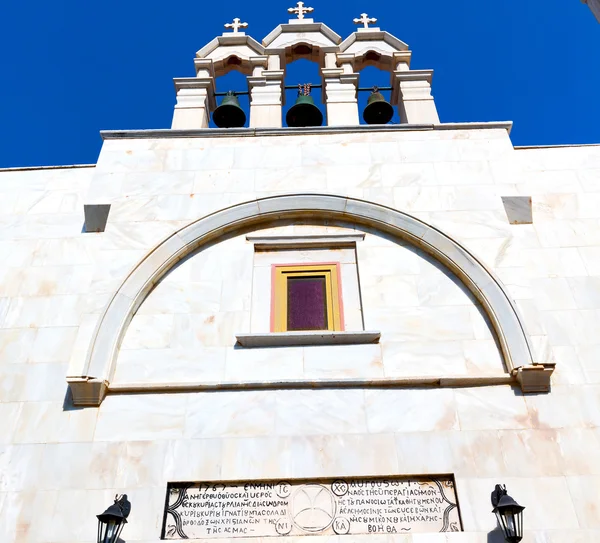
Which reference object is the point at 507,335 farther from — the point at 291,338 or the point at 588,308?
the point at 291,338

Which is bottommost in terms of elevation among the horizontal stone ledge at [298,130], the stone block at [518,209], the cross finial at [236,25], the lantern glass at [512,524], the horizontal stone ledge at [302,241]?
the lantern glass at [512,524]

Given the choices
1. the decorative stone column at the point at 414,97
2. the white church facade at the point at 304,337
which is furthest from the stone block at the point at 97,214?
the decorative stone column at the point at 414,97

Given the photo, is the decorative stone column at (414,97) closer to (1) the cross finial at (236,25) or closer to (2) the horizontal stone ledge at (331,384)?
(1) the cross finial at (236,25)

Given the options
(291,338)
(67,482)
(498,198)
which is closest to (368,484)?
(291,338)

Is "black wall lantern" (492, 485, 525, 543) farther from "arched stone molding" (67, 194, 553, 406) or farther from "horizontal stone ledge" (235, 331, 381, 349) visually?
"horizontal stone ledge" (235, 331, 381, 349)

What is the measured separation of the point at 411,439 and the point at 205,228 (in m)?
3.63

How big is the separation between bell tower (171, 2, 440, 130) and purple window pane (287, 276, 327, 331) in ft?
10.3

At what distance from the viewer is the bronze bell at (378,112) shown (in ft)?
35.1

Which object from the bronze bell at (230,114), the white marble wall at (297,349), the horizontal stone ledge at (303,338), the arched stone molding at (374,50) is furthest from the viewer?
the arched stone molding at (374,50)

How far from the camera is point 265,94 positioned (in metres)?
10.5

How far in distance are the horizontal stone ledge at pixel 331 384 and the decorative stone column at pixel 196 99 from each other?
4.55 meters

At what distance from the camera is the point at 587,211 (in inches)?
334

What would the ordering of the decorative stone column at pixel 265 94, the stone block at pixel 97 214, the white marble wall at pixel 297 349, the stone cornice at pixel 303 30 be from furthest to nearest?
the stone cornice at pixel 303 30 < the decorative stone column at pixel 265 94 < the stone block at pixel 97 214 < the white marble wall at pixel 297 349

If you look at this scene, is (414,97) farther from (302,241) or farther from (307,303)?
(307,303)
